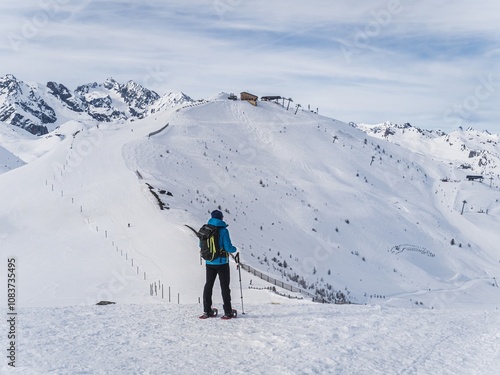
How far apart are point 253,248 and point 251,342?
23.4 meters

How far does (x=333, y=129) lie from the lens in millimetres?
86000

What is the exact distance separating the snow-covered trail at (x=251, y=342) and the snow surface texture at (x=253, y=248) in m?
0.04

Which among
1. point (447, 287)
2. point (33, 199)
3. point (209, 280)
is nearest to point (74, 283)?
point (209, 280)

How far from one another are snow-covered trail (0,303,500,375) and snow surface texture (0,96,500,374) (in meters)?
0.04

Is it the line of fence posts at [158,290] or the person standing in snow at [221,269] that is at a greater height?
the person standing in snow at [221,269]

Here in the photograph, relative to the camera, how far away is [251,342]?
7.64 meters

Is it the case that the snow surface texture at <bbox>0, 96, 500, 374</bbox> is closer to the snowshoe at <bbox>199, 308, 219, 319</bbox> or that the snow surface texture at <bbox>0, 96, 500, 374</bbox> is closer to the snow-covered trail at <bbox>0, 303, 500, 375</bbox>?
the snow-covered trail at <bbox>0, 303, 500, 375</bbox>

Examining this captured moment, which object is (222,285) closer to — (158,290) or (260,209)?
(158,290)

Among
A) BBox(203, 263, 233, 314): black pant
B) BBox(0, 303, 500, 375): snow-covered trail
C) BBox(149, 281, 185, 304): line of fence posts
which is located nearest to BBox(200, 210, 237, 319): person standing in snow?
BBox(203, 263, 233, 314): black pant

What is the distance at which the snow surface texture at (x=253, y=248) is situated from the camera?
7.41 metres

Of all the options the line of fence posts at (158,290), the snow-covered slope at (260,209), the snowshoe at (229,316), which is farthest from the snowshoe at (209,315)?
the snow-covered slope at (260,209)

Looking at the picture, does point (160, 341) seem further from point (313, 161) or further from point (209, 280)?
point (313, 161)

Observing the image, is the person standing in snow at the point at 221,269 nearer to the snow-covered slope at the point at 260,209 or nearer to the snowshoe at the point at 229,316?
the snowshoe at the point at 229,316

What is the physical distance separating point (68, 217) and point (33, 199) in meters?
6.17
